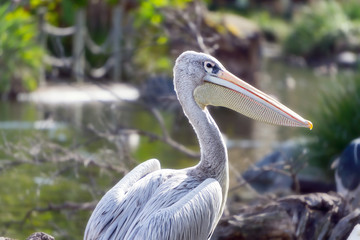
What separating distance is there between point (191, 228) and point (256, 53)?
41.2 feet

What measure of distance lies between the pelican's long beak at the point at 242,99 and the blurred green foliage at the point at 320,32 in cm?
2357

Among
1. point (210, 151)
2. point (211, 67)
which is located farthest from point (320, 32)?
point (210, 151)

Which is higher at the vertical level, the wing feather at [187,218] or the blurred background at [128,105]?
the wing feather at [187,218]

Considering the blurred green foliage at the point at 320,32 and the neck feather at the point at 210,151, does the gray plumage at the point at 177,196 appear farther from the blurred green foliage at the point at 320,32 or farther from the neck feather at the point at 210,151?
the blurred green foliage at the point at 320,32

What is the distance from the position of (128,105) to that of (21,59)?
233 cm

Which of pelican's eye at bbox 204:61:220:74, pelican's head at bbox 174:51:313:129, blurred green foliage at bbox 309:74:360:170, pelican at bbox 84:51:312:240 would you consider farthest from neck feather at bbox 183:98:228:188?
blurred green foliage at bbox 309:74:360:170

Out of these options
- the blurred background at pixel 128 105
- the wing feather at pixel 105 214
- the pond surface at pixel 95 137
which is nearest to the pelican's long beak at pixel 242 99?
the wing feather at pixel 105 214

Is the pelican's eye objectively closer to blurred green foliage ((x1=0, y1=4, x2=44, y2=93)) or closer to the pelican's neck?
the pelican's neck

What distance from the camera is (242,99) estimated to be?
4.26m

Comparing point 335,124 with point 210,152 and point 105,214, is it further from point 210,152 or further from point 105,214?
point 105,214

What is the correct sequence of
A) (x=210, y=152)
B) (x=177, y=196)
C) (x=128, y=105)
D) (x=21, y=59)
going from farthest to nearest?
1. (x=128, y=105)
2. (x=21, y=59)
3. (x=210, y=152)
4. (x=177, y=196)

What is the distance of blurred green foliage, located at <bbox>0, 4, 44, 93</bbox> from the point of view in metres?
12.2

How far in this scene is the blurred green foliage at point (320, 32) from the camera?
89.8 ft

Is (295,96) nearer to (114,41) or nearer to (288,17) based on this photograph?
(114,41)
